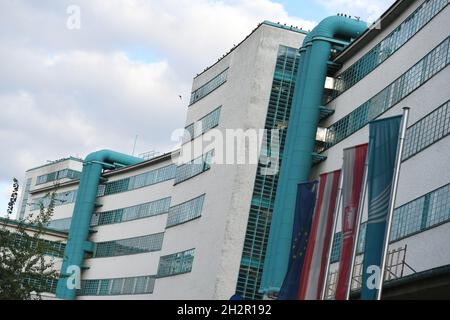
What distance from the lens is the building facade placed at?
143 feet

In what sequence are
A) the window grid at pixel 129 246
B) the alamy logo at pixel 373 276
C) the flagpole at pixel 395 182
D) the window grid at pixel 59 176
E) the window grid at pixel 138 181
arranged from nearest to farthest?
the flagpole at pixel 395 182 < the alamy logo at pixel 373 276 < the window grid at pixel 129 246 < the window grid at pixel 138 181 < the window grid at pixel 59 176

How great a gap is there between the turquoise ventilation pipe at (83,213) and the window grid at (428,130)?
55.5 meters

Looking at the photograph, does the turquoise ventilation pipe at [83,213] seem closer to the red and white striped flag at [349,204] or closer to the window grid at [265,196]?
the window grid at [265,196]

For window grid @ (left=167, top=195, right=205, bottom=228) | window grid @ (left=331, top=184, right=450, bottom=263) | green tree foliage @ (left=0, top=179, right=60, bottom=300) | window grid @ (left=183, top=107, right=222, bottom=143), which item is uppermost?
window grid @ (left=183, top=107, right=222, bottom=143)

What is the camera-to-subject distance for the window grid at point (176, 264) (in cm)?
7081

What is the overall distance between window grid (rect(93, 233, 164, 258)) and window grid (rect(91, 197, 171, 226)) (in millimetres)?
2254

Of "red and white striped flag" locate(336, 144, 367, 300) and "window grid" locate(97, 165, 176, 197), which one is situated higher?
"window grid" locate(97, 165, 176, 197)

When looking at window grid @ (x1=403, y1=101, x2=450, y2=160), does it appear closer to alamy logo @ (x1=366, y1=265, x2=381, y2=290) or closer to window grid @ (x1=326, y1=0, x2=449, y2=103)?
window grid @ (x1=326, y1=0, x2=449, y2=103)

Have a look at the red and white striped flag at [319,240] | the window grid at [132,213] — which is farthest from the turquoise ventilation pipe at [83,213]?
the red and white striped flag at [319,240]

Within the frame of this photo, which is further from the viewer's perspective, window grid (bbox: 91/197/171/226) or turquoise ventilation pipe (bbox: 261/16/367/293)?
window grid (bbox: 91/197/171/226)

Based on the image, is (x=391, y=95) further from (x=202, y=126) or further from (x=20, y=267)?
(x=202, y=126)

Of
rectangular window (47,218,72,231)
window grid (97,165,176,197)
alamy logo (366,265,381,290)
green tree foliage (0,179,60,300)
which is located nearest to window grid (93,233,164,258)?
window grid (97,165,176,197)

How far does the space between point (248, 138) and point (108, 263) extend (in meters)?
32.7

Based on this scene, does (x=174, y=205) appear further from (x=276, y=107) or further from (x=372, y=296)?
(x=372, y=296)
